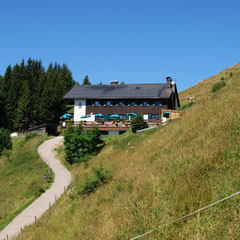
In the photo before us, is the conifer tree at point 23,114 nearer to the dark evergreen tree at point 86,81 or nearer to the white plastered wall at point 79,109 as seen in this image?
the white plastered wall at point 79,109

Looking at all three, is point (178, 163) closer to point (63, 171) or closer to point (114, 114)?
point (63, 171)

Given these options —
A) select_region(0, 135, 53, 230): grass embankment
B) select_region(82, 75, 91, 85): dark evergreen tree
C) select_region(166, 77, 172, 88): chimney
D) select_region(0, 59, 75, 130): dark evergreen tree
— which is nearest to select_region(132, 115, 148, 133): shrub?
select_region(0, 135, 53, 230): grass embankment

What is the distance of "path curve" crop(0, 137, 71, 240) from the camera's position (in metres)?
18.0

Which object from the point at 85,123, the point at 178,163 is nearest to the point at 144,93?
the point at 85,123

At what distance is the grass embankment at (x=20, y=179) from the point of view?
880 inches

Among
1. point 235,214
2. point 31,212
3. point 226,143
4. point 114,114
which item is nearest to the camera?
point 235,214

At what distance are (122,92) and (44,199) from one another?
30.4 m

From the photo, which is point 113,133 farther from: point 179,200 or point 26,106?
point 179,200

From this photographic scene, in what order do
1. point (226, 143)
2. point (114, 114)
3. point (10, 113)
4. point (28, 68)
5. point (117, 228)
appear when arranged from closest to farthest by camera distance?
point (117, 228) → point (226, 143) → point (114, 114) → point (10, 113) → point (28, 68)

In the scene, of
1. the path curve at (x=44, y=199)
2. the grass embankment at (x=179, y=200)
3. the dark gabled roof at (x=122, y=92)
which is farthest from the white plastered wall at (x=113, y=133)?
the grass embankment at (x=179, y=200)

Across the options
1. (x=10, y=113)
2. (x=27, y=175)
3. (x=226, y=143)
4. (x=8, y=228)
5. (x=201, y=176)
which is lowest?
(x=8, y=228)

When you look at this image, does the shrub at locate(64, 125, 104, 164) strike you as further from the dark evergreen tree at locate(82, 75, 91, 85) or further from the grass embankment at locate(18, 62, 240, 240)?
the dark evergreen tree at locate(82, 75, 91, 85)

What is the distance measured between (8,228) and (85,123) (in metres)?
27.5

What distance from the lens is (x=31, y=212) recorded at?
798 inches
